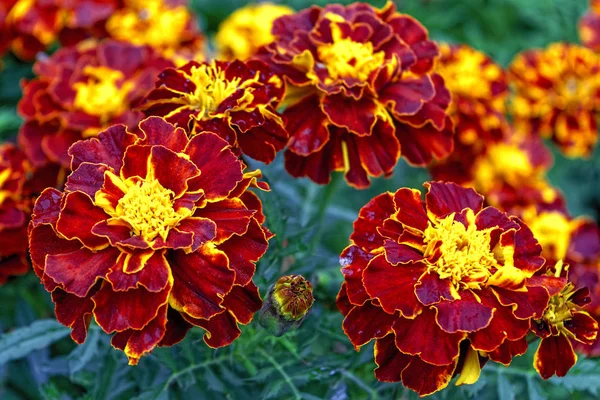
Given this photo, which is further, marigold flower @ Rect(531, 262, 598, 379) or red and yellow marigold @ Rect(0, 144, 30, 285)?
red and yellow marigold @ Rect(0, 144, 30, 285)

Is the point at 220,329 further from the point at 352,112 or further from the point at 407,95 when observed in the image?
the point at 407,95

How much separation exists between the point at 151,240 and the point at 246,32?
6.81 feet

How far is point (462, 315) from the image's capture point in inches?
54.3

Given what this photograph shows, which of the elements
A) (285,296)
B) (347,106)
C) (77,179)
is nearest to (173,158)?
(77,179)

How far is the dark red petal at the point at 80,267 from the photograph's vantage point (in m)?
1.32

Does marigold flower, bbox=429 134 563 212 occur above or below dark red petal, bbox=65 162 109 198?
below

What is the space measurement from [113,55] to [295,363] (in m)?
1.23

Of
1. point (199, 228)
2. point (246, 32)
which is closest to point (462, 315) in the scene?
point (199, 228)

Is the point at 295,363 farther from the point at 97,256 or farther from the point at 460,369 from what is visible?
the point at 97,256

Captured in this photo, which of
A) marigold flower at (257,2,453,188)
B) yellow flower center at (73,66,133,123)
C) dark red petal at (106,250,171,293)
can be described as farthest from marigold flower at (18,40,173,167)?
dark red petal at (106,250,171,293)

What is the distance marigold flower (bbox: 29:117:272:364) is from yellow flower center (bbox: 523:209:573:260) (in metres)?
1.31

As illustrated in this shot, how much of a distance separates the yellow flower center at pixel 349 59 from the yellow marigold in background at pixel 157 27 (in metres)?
1.22

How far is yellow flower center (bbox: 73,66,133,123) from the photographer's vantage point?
2191 millimetres

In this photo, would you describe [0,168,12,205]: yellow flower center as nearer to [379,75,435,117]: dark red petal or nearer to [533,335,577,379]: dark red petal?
[379,75,435,117]: dark red petal
